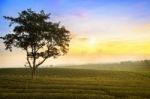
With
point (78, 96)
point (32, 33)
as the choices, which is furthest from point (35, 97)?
point (32, 33)

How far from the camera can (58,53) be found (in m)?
87.3

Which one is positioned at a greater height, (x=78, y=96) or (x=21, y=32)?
(x=21, y=32)

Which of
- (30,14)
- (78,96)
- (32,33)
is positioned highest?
(30,14)

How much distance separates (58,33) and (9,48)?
556 inches

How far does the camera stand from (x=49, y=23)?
3369 inches

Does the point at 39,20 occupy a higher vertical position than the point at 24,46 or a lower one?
higher

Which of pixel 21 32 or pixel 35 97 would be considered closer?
pixel 35 97

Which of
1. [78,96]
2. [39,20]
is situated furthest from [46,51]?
[78,96]

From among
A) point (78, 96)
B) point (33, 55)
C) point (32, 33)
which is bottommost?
point (78, 96)

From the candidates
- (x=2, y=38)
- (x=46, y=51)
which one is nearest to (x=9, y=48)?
(x=2, y=38)

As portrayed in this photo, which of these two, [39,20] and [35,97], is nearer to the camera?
[35,97]

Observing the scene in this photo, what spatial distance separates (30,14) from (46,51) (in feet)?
36.4

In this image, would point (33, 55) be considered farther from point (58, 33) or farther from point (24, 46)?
point (58, 33)

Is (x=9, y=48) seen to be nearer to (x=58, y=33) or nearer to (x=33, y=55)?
(x=33, y=55)
